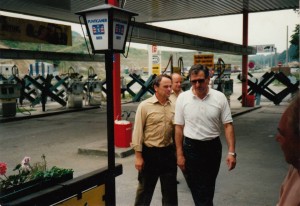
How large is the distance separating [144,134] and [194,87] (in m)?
0.76

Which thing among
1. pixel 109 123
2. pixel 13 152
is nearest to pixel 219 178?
pixel 109 123

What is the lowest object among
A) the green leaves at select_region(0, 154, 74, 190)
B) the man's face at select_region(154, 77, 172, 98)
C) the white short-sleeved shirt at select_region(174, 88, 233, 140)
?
the green leaves at select_region(0, 154, 74, 190)

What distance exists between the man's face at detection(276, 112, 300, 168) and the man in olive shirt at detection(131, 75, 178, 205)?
8.26ft

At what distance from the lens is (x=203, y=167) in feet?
12.6

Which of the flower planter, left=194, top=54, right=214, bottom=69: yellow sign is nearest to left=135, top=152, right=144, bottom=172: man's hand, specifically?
the flower planter

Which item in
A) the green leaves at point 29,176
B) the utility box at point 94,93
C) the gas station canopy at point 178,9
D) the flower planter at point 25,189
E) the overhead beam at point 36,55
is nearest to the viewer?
the flower planter at point 25,189

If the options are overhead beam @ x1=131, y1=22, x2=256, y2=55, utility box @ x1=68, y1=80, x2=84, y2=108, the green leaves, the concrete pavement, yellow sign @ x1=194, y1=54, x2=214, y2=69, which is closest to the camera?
the green leaves

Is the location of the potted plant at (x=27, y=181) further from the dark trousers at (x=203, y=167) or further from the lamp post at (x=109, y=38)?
the dark trousers at (x=203, y=167)

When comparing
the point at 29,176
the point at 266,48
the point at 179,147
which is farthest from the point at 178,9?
the point at 29,176

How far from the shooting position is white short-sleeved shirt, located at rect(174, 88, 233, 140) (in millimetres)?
3855

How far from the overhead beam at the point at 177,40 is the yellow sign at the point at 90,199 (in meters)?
6.83

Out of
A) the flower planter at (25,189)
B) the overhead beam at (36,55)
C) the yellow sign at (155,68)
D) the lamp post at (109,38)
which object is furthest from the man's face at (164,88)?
the yellow sign at (155,68)

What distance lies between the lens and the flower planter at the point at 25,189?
2.92 meters

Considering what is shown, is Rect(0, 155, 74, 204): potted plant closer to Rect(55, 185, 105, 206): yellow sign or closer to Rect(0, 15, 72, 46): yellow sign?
Rect(55, 185, 105, 206): yellow sign
